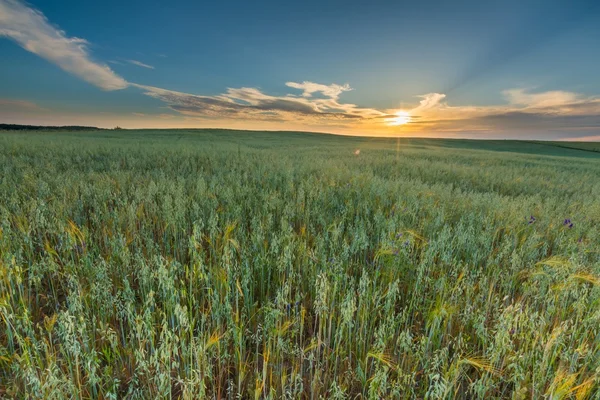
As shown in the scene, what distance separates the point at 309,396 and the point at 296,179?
461 centimetres

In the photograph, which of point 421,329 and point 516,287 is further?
point 516,287

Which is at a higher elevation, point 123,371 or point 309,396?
point 123,371

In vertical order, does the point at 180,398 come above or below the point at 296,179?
below

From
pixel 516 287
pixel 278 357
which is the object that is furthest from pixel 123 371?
pixel 516 287

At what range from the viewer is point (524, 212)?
13.7 feet

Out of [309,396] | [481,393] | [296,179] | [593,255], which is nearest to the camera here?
[481,393]

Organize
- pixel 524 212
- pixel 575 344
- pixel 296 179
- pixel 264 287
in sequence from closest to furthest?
pixel 575 344 < pixel 264 287 < pixel 524 212 < pixel 296 179

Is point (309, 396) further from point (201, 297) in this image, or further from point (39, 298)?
point (39, 298)

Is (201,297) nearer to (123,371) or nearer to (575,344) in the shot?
(123,371)

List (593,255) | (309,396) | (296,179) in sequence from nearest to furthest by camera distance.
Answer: (309,396)
(593,255)
(296,179)

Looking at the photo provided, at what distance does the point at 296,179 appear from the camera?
581 centimetres

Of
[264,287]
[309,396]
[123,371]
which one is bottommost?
[309,396]

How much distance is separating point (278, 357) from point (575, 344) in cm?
190

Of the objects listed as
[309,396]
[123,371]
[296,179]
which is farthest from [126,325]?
[296,179]
